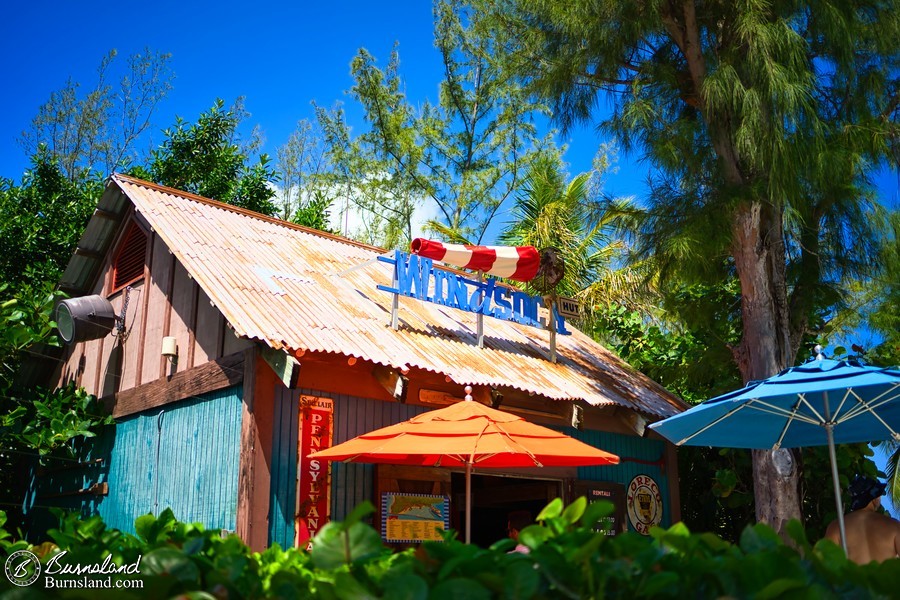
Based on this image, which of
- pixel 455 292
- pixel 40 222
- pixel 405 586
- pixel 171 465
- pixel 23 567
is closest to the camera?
pixel 405 586

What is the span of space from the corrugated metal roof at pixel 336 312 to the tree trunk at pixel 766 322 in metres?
1.61

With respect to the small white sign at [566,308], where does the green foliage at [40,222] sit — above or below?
above

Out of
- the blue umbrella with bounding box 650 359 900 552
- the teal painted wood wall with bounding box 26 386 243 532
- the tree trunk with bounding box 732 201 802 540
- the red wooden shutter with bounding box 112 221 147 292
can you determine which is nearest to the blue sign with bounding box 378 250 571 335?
the teal painted wood wall with bounding box 26 386 243 532

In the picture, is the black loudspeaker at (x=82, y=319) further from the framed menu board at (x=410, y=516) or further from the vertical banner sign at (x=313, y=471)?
the framed menu board at (x=410, y=516)

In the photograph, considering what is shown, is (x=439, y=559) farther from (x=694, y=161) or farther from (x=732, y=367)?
(x=732, y=367)

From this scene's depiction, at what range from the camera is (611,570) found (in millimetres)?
1769

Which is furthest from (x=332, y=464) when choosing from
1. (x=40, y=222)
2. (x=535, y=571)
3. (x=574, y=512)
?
(x=40, y=222)

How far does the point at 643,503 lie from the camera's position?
38.1 feet

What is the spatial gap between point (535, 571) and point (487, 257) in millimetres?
9429

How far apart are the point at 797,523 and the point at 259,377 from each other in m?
6.31

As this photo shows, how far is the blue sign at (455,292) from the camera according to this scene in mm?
10031

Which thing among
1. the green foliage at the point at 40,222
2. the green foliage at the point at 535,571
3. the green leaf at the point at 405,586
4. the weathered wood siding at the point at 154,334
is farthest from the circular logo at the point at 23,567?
the green foliage at the point at 40,222

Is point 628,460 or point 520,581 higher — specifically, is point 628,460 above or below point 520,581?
above

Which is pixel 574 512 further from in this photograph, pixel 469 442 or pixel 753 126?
pixel 753 126
